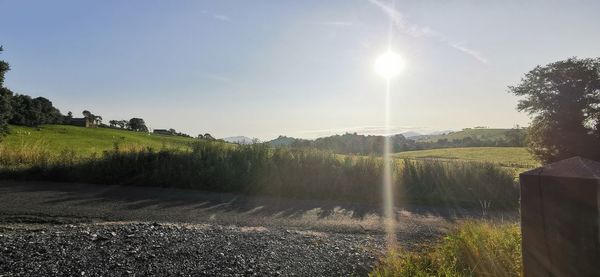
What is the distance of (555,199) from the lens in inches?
75.2

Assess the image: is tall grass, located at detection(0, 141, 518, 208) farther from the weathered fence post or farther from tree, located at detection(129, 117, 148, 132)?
tree, located at detection(129, 117, 148, 132)

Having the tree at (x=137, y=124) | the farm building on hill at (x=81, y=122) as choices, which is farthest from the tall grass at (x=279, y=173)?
the tree at (x=137, y=124)

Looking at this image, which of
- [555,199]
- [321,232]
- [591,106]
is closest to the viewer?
[555,199]

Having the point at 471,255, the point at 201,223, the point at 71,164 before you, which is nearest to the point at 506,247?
the point at 471,255

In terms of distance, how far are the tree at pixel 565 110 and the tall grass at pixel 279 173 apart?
617 inches

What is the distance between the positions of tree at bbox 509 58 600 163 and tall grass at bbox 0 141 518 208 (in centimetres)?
1566

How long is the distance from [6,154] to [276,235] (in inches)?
503

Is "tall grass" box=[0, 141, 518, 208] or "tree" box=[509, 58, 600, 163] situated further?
"tree" box=[509, 58, 600, 163]

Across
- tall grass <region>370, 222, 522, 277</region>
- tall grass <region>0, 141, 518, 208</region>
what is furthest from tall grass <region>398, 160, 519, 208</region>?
tall grass <region>370, 222, 522, 277</region>

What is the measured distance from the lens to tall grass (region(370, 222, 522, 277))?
13.5 ft

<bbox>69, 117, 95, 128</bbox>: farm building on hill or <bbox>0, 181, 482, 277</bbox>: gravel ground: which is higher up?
<bbox>69, 117, 95, 128</bbox>: farm building on hill

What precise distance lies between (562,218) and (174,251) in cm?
444

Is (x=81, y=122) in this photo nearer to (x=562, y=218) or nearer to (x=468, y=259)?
(x=468, y=259)

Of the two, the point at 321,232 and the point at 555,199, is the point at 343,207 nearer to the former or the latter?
the point at 321,232
